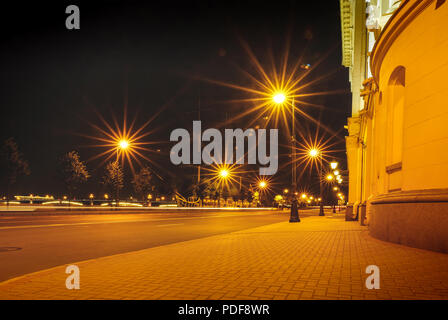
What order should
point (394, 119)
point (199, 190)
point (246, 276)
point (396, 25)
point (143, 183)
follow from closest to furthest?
1. point (246, 276)
2. point (396, 25)
3. point (394, 119)
4. point (199, 190)
5. point (143, 183)

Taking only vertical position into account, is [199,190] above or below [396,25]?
below

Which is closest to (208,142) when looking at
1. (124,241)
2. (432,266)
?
(124,241)

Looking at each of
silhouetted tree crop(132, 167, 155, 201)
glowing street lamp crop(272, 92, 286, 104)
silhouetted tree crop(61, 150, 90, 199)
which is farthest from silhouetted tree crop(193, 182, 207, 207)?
glowing street lamp crop(272, 92, 286, 104)

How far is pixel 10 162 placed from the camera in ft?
151

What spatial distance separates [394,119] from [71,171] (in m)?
43.3

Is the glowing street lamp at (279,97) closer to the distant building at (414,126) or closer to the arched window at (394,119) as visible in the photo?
the distant building at (414,126)

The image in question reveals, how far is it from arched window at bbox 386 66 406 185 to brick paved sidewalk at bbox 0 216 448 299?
14.0ft

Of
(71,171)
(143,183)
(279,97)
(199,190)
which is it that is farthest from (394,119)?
(143,183)

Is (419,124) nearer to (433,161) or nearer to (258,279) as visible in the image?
(433,161)

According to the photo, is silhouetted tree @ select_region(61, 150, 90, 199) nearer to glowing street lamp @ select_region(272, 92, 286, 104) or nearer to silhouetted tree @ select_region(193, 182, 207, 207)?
silhouetted tree @ select_region(193, 182, 207, 207)

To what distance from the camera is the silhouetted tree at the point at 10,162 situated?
45.8 metres

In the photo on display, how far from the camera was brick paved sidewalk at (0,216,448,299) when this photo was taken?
446 centimetres

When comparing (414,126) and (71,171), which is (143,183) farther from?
(414,126)
